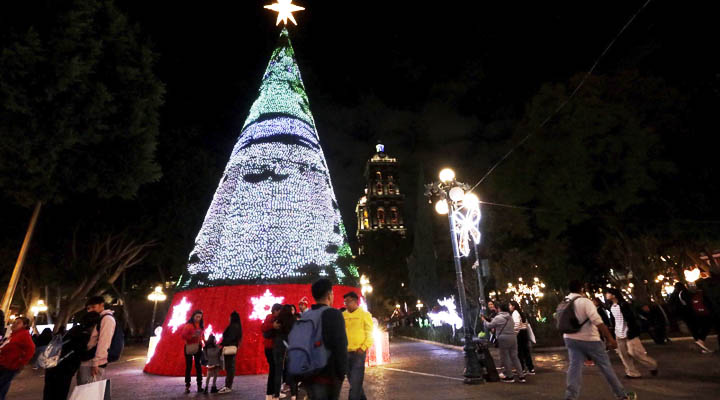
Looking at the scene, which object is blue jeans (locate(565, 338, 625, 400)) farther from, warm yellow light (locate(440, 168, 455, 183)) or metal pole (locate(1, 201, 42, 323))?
metal pole (locate(1, 201, 42, 323))

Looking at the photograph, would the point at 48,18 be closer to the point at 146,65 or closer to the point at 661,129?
the point at 146,65

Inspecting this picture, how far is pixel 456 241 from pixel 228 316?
6.09 m

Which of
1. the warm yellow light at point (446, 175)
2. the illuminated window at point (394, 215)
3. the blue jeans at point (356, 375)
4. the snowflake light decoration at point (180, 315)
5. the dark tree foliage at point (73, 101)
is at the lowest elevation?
the blue jeans at point (356, 375)

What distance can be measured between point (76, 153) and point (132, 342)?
86.2ft

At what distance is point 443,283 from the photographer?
138 ft

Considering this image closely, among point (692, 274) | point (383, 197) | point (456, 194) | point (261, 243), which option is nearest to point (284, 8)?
point (261, 243)

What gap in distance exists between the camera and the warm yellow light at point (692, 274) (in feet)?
65.6

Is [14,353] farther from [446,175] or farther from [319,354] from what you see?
[446,175]

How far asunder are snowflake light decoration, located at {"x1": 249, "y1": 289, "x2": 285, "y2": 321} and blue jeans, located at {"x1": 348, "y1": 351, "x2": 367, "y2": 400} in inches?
219

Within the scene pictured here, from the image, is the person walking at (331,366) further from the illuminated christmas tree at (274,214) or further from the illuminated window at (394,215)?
the illuminated window at (394,215)

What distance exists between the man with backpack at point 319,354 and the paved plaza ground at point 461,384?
4264 millimetres

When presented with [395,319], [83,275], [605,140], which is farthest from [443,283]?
[83,275]

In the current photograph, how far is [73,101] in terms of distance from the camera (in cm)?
1088

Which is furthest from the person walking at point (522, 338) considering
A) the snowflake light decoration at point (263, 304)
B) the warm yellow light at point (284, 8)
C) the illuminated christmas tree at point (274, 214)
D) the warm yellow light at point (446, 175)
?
the warm yellow light at point (284, 8)
